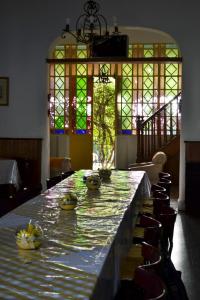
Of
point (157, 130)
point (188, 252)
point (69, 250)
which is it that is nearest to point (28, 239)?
point (69, 250)

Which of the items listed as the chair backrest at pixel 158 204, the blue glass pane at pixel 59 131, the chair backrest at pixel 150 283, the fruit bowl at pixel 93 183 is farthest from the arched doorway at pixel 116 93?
the chair backrest at pixel 150 283

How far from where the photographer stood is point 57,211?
3.54 metres

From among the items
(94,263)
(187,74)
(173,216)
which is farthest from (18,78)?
(94,263)

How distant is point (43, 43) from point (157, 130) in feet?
14.9

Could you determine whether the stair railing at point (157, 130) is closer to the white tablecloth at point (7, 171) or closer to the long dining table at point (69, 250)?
the white tablecloth at point (7, 171)

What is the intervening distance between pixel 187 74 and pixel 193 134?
107cm

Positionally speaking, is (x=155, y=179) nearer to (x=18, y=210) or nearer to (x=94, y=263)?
(x=18, y=210)

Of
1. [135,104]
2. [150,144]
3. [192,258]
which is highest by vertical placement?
[135,104]

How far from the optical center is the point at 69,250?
2490 mm

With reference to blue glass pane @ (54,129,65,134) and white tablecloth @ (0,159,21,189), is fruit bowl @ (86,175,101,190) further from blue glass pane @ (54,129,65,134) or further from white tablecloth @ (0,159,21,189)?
blue glass pane @ (54,129,65,134)

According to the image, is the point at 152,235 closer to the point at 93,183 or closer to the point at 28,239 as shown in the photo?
the point at 28,239

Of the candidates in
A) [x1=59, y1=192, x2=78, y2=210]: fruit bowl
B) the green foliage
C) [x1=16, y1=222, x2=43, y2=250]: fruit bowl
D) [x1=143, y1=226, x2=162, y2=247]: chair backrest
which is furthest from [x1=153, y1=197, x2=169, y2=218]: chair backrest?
the green foliage

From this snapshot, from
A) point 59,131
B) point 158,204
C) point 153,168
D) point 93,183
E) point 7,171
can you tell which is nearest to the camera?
point 158,204

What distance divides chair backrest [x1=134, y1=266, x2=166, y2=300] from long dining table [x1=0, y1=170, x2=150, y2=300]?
7.5 inches
